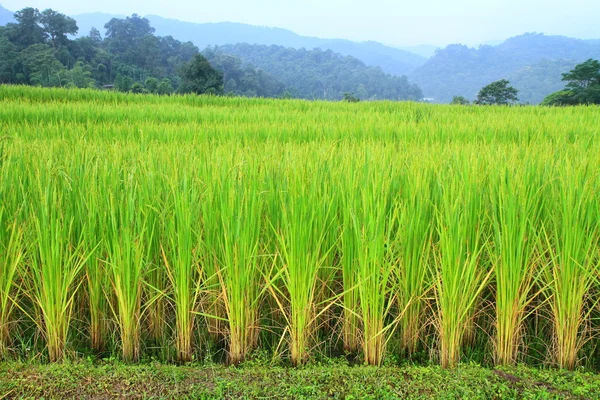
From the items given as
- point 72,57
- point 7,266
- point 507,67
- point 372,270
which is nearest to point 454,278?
point 372,270

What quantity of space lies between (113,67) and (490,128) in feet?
138

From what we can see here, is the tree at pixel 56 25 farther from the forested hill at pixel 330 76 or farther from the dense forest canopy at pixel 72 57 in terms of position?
the forested hill at pixel 330 76

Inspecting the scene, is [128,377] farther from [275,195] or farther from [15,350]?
[275,195]

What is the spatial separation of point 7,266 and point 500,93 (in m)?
35.7

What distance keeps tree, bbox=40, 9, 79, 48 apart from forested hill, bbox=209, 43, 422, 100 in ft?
83.4

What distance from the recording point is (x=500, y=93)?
32906mm

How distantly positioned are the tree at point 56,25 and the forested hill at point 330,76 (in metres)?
25.4

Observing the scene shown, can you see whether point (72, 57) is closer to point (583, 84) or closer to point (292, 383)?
point (583, 84)

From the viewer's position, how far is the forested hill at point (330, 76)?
7400 centimetres

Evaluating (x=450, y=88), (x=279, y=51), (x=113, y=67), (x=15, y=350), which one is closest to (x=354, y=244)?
(x=15, y=350)

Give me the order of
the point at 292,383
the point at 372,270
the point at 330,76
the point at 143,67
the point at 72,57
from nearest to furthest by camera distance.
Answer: the point at 292,383 → the point at 372,270 → the point at 72,57 → the point at 143,67 → the point at 330,76

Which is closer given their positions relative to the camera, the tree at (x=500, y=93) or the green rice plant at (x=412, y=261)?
the green rice plant at (x=412, y=261)

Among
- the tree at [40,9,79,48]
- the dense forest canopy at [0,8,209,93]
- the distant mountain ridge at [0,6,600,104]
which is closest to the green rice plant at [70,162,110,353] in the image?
the dense forest canopy at [0,8,209,93]

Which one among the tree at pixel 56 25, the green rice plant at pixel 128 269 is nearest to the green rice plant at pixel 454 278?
the green rice plant at pixel 128 269
